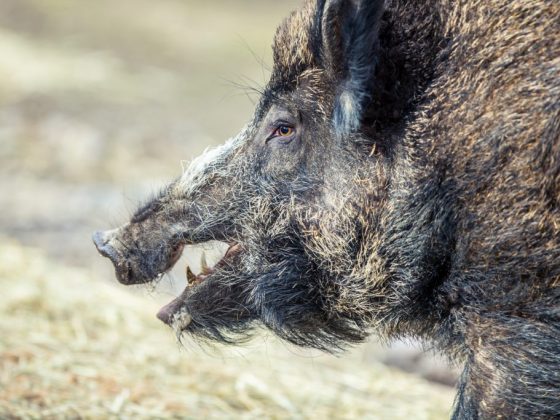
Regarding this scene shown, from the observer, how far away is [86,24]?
16.6 metres

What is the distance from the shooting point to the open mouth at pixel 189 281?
4.56 m

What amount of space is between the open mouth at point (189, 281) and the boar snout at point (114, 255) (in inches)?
7.9

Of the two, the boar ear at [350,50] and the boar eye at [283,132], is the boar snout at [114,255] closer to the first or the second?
the boar eye at [283,132]

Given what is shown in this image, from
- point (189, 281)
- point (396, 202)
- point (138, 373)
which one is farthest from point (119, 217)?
point (396, 202)

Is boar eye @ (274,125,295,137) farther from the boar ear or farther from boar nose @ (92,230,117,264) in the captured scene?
boar nose @ (92,230,117,264)

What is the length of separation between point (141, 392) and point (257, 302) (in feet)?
5.23

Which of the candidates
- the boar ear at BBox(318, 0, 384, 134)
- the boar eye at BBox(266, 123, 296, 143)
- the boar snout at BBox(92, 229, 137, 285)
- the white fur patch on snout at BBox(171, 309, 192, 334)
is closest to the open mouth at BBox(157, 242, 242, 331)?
the white fur patch on snout at BBox(171, 309, 192, 334)

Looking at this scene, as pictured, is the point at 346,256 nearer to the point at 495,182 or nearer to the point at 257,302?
the point at 257,302

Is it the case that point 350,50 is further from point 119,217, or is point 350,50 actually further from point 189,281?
point 119,217

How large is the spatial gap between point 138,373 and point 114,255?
1912 mm

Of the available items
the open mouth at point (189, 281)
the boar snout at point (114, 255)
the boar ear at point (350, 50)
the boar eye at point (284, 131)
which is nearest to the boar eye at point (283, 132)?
the boar eye at point (284, 131)

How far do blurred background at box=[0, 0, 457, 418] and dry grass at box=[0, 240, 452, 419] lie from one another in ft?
0.06

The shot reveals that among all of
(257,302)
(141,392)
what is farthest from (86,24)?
(257,302)

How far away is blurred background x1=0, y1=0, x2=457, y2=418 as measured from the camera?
5.87 metres
